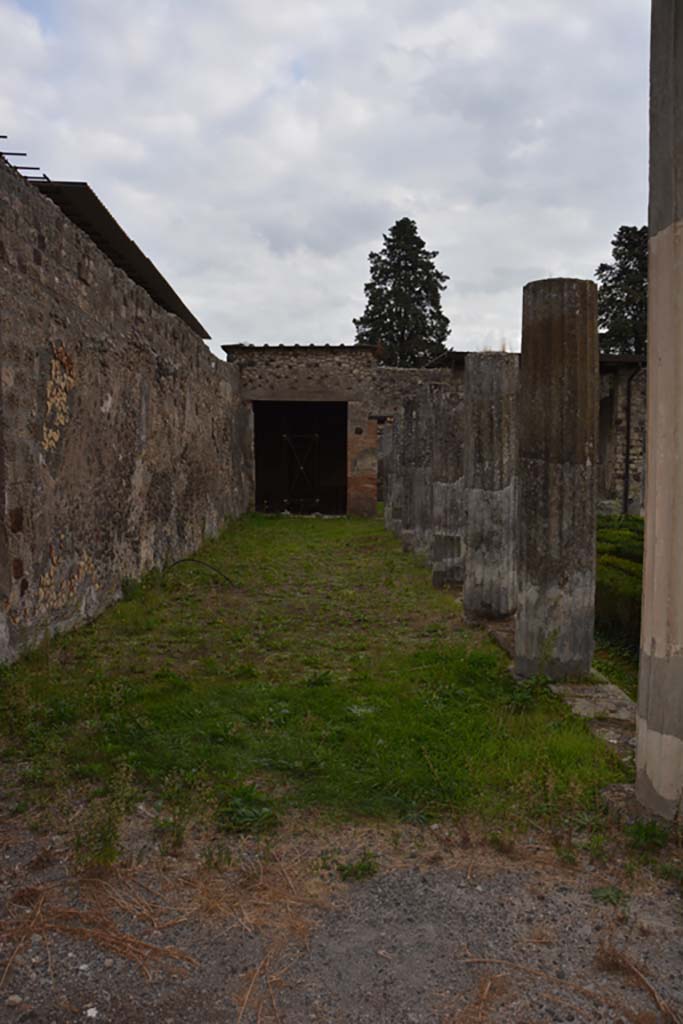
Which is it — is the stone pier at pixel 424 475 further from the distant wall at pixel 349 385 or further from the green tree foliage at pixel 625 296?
the green tree foliage at pixel 625 296

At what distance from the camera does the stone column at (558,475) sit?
16.8 feet

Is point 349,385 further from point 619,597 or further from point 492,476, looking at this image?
point 619,597

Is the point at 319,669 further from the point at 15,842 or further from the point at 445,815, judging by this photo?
the point at 15,842

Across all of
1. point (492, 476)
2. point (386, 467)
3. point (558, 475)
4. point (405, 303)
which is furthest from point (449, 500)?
point (405, 303)

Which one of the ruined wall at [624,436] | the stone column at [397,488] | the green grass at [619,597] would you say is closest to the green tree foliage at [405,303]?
the ruined wall at [624,436]

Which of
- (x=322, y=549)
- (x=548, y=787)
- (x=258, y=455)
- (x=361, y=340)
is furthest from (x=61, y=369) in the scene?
(x=361, y=340)

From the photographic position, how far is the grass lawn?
11.4 ft

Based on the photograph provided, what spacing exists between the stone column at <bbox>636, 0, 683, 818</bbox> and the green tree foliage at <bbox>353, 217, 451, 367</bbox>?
33.4 metres

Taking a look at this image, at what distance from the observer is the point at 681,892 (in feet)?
9.05

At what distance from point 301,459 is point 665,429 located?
23.3m

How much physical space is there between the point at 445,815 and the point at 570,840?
519mm

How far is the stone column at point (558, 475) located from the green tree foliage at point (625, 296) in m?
26.7

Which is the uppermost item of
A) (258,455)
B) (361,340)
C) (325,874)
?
(361,340)

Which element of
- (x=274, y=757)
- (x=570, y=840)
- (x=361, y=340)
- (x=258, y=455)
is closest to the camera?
(x=570, y=840)
